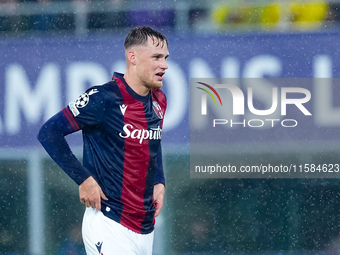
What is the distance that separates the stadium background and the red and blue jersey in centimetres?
173

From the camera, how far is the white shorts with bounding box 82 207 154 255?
3100mm

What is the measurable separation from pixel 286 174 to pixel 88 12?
1930 millimetres

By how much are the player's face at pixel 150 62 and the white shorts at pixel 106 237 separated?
2.24 ft

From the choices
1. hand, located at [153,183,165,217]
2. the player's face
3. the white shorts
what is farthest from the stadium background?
the white shorts

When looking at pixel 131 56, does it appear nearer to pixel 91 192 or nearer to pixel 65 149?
pixel 65 149

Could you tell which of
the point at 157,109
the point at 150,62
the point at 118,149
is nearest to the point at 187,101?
the point at 157,109

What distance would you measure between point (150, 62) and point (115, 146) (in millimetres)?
448

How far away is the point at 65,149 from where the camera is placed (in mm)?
3059

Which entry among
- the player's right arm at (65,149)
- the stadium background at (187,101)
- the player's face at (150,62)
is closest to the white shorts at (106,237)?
the player's right arm at (65,149)

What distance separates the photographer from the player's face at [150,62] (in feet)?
10.5

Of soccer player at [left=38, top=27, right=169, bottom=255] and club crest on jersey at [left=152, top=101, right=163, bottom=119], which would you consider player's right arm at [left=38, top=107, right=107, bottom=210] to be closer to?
soccer player at [left=38, top=27, right=169, bottom=255]

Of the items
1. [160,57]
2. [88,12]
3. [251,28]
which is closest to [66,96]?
[88,12]

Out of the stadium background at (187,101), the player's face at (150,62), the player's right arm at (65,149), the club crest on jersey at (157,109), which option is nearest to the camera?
the player's right arm at (65,149)
